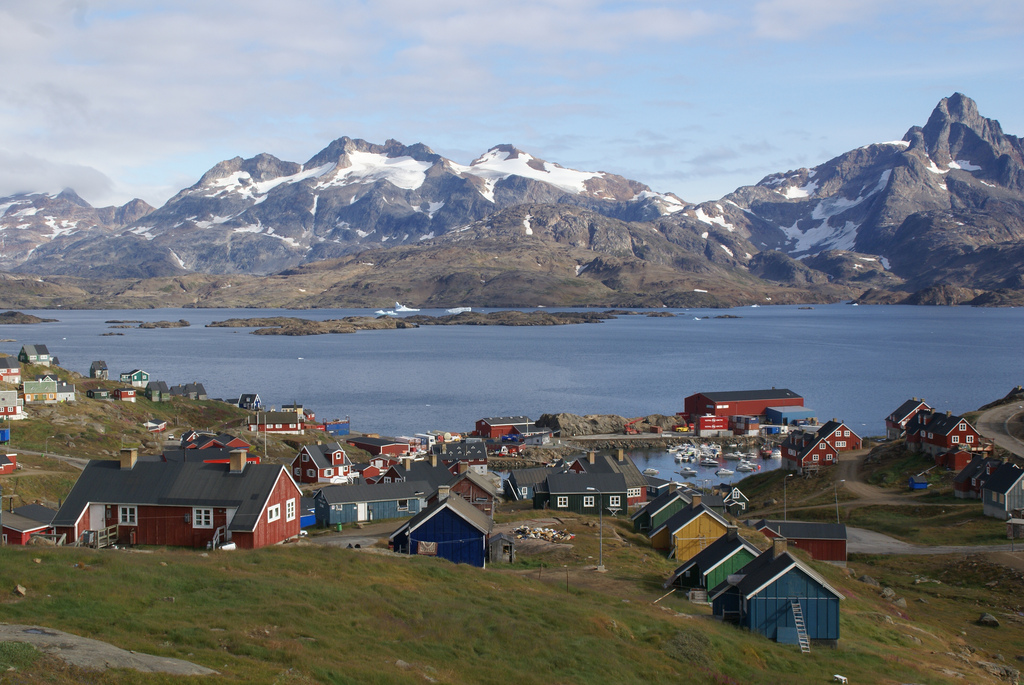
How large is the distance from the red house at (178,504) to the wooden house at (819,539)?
70.6 feet

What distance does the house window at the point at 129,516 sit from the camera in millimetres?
26625

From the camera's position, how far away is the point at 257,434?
68875 mm

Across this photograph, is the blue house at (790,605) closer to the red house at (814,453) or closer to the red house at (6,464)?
the red house at (6,464)

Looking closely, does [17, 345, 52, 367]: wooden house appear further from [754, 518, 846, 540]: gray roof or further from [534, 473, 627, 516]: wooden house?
[754, 518, 846, 540]: gray roof

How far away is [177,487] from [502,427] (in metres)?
54.5

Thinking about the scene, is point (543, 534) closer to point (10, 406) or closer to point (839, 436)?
point (839, 436)

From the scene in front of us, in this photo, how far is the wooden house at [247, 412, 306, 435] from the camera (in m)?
74.0

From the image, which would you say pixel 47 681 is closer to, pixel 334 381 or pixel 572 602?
pixel 572 602

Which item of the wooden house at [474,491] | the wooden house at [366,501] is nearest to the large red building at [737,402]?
the wooden house at [366,501]

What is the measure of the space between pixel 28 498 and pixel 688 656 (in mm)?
33904

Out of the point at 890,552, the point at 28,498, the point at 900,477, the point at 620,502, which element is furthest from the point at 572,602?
the point at 900,477

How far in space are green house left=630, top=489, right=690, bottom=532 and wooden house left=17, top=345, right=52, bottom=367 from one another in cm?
7119

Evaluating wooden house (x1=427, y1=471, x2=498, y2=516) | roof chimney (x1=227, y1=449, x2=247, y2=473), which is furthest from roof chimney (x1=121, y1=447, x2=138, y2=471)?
wooden house (x1=427, y1=471, x2=498, y2=516)

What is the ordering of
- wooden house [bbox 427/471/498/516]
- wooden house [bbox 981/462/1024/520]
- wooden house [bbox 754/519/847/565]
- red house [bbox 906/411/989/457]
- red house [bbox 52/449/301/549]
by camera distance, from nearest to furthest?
red house [bbox 52/449/301/549], wooden house [bbox 754/519/847/565], wooden house [bbox 427/471/498/516], wooden house [bbox 981/462/1024/520], red house [bbox 906/411/989/457]
